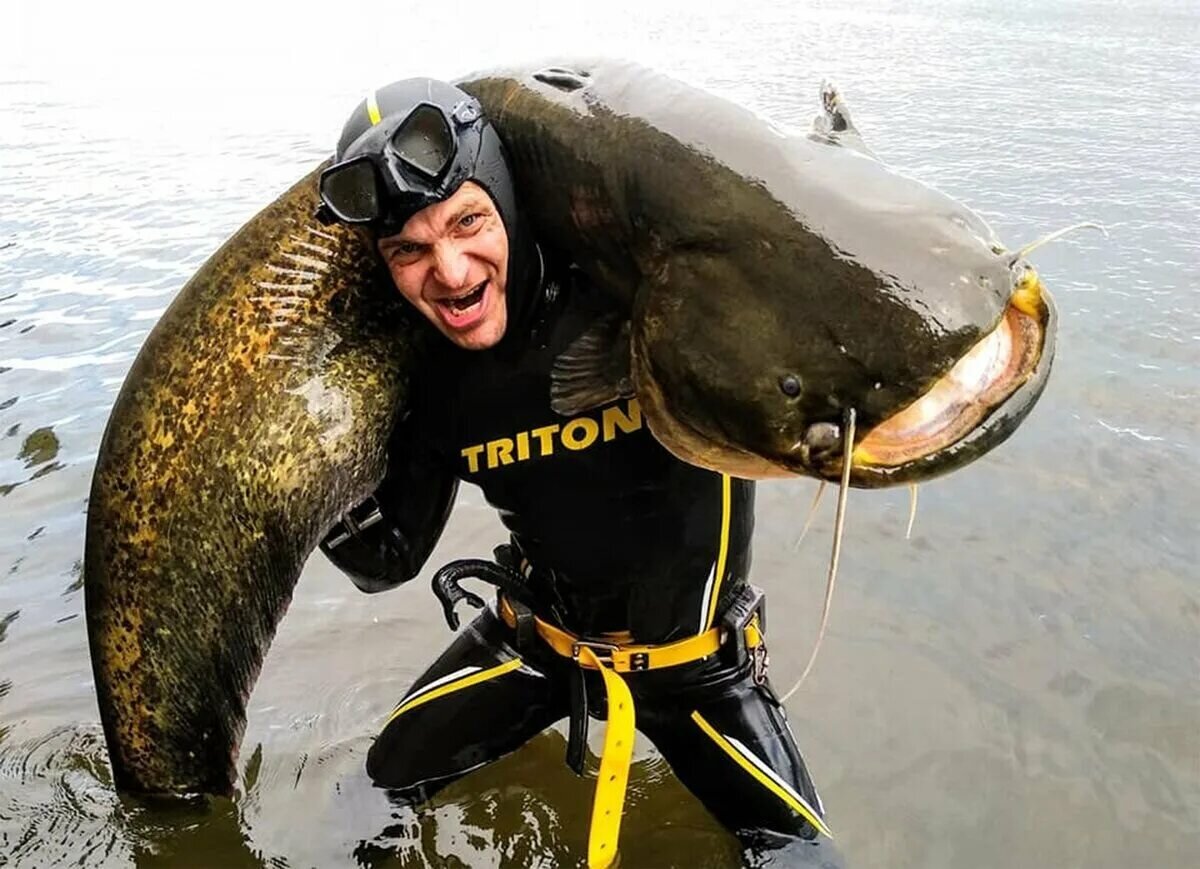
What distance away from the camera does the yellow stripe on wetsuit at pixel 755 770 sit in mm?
2721

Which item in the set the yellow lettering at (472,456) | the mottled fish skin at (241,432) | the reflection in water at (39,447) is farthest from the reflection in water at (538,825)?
the reflection in water at (39,447)

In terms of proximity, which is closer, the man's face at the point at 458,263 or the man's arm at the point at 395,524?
the man's face at the point at 458,263

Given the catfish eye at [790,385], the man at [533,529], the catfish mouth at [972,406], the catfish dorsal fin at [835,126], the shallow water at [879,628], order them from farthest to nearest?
the shallow water at [879,628] → the man at [533,529] → the catfish dorsal fin at [835,126] → the catfish eye at [790,385] → the catfish mouth at [972,406]

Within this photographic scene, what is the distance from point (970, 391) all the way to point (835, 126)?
2.23ft

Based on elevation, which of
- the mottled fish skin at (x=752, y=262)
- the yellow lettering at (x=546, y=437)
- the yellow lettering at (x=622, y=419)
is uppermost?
the mottled fish skin at (x=752, y=262)

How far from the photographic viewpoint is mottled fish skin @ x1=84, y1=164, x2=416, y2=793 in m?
2.53

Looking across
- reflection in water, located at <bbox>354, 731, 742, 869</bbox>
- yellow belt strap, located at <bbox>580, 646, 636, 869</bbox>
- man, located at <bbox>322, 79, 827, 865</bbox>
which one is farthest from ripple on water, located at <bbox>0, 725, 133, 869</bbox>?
yellow belt strap, located at <bbox>580, 646, 636, 869</bbox>

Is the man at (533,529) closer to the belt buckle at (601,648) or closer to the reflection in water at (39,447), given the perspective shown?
the belt buckle at (601,648)

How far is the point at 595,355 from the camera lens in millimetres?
2088

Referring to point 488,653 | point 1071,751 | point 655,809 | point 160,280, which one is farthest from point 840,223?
point 160,280

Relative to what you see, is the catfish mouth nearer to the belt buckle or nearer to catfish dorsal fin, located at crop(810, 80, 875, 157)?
catfish dorsal fin, located at crop(810, 80, 875, 157)

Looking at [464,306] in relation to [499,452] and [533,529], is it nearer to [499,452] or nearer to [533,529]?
[499,452]

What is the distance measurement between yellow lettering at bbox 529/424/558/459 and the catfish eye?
0.80 metres

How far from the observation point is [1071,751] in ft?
11.7
